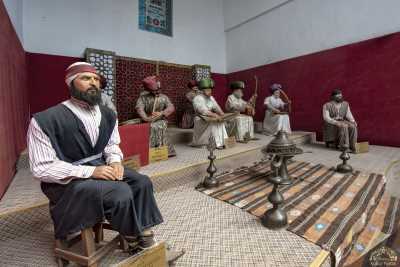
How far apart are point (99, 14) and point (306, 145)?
4.93m

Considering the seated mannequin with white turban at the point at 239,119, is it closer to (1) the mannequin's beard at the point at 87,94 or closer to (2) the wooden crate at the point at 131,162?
(2) the wooden crate at the point at 131,162

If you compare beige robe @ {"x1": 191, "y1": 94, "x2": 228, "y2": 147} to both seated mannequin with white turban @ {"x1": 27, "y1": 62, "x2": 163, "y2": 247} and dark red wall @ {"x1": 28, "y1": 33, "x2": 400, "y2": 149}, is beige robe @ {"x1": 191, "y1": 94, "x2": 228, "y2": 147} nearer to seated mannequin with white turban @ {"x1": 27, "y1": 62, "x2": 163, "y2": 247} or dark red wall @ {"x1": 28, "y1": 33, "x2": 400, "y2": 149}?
dark red wall @ {"x1": 28, "y1": 33, "x2": 400, "y2": 149}

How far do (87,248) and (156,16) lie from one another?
5173mm

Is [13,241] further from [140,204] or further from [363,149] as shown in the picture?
[363,149]

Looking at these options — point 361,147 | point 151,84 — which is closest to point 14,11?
point 151,84

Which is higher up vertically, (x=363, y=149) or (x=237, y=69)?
(x=237, y=69)

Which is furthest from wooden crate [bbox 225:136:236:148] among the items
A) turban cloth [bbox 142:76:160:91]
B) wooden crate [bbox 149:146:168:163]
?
turban cloth [bbox 142:76:160:91]

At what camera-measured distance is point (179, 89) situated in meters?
5.45

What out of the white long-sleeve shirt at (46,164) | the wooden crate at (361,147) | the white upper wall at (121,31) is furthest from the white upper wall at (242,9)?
the white long-sleeve shirt at (46,164)

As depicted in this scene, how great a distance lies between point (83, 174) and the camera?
1164mm

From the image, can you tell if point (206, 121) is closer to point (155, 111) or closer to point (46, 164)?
point (155, 111)

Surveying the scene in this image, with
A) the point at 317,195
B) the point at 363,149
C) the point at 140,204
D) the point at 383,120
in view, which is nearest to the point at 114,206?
the point at 140,204

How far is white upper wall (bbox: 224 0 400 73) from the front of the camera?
4.09 m

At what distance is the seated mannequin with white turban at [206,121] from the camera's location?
12.2 feet
